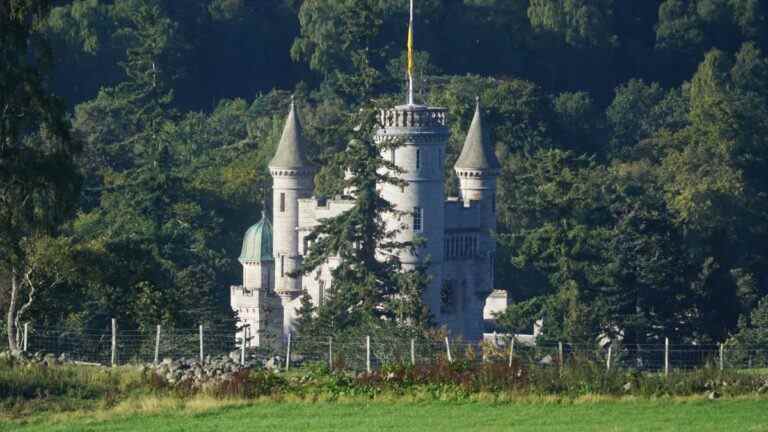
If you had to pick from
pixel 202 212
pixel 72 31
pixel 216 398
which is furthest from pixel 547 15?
pixel 216 398

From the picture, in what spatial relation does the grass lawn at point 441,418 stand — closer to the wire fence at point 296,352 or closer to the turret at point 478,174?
the wire fence at point 296,352

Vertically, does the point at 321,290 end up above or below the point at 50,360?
above

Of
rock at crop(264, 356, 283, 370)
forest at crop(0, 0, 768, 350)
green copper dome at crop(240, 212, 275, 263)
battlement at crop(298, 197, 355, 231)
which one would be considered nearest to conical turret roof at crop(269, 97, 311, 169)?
forest at crop(0, 0, 768, 350)

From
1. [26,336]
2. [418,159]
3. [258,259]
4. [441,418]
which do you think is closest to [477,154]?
[418,159]

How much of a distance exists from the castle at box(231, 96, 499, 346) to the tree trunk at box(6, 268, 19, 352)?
109 ft

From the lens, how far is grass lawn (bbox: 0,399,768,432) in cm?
5334

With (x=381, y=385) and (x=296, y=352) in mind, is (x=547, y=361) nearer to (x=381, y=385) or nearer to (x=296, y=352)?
(x=381, y=385)

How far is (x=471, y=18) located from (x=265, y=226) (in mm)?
67477

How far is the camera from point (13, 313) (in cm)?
6919

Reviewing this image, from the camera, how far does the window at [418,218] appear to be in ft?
356

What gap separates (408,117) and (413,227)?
3519 mm

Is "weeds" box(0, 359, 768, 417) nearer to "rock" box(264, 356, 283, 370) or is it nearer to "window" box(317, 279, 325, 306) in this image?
"rock" box(264, 356, 283, 370)

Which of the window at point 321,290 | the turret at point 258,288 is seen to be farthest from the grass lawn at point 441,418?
the window at point 321,290

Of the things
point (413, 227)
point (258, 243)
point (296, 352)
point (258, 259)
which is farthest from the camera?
point (258, 243)
